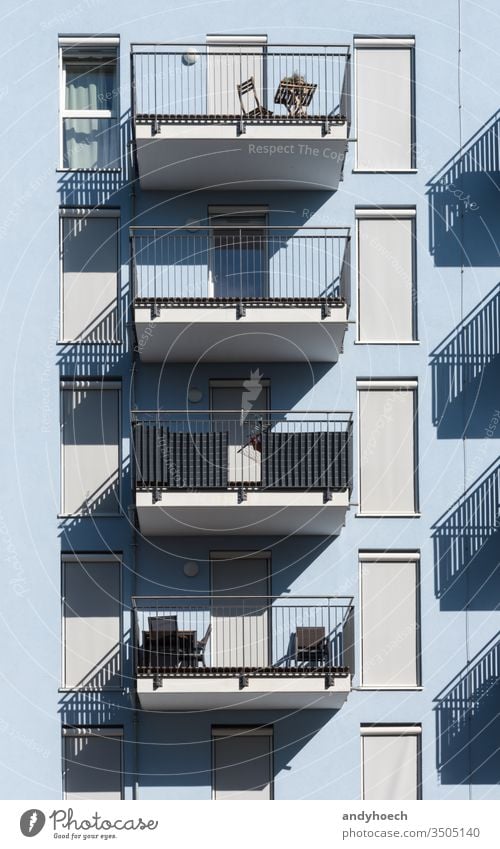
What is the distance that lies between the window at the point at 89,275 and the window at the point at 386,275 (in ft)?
13.3

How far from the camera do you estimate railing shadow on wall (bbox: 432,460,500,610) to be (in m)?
27.1

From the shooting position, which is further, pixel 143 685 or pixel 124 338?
pixel 124 338

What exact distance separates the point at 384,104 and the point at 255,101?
219cm

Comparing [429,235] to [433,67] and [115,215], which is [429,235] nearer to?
[433,67]

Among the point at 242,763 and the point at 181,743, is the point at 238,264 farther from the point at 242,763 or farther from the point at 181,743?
the point at 242,763

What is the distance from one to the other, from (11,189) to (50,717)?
8.52m

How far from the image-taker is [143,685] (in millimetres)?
25422

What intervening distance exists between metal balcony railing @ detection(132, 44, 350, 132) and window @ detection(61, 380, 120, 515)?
15.5ft

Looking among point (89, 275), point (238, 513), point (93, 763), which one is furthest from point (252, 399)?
point (93, 763)

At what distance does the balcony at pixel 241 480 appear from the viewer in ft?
84.9

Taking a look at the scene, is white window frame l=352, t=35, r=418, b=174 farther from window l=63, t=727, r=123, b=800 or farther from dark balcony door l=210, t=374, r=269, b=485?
window l=63, t=727, r=123, b=800
